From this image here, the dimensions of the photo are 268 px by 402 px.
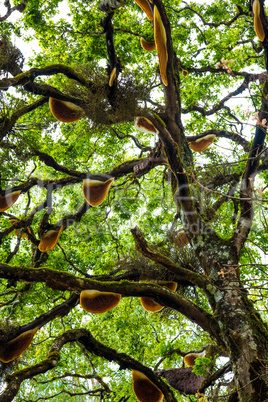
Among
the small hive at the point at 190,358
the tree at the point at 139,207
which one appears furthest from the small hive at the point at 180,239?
the small hive at the point at 190,358

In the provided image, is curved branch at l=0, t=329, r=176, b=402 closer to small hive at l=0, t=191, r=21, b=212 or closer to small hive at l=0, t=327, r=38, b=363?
small hive at l=0, t=327, r=38, b=363

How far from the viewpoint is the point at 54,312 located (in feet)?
15.0

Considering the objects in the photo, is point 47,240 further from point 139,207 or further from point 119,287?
point 139,207

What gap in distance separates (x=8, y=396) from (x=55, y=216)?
6610mm

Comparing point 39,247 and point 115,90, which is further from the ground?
point 115,90

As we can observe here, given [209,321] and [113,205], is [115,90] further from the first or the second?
[113,205]

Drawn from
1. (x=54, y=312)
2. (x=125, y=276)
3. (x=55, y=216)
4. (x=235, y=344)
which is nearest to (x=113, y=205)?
(x=55, y=216)

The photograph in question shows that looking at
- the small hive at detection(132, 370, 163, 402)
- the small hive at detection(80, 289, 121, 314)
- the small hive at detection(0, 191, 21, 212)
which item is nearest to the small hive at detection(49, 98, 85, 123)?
the small hive at detection(0, 191, 21, 212)

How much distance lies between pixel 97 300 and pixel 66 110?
288 cm

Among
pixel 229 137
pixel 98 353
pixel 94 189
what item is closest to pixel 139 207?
pixel 229 137

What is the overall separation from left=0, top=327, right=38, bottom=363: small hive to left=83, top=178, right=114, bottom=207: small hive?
2.39 m

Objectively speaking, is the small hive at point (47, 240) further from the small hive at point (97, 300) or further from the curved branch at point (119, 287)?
the curved branch at point (119, 287)

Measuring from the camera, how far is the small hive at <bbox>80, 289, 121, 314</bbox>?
410 centimetres

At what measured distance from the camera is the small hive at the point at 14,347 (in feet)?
13.3
